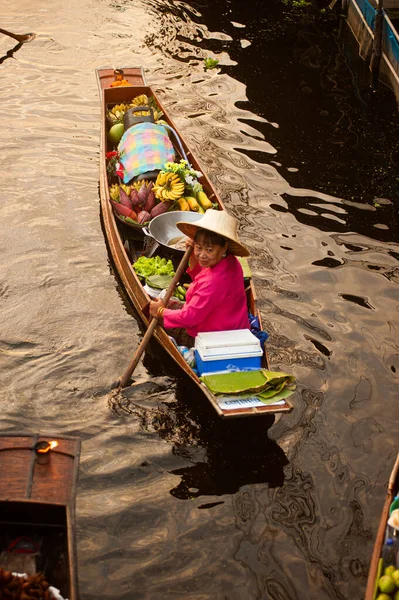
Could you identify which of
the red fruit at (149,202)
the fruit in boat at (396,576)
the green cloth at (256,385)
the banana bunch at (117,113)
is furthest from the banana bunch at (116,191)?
the fruit in boat at (396,576)

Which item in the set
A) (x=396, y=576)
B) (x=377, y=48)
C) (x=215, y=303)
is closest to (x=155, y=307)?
(x=215, y=303)

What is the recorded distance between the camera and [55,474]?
182 inches

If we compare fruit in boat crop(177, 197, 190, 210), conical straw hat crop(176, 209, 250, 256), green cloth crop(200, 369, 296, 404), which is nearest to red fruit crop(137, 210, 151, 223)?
fruit in boat crop(177, 197, 190, 210)

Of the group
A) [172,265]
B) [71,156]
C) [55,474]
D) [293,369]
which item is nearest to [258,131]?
[71,156]

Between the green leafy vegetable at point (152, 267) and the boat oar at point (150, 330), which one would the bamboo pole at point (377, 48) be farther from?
the boat oar at point (150, 330)

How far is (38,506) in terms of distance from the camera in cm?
448

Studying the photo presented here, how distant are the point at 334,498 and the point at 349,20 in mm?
13379

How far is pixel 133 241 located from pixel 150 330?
2.22 metres

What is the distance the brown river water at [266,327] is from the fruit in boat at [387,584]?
0.90m

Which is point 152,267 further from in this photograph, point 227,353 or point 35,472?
point 35,472

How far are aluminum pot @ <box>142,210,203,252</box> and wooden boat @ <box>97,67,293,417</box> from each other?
0.37 metres

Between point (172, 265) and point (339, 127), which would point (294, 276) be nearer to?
point (172, 265)

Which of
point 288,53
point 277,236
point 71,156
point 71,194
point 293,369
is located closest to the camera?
point 293,369

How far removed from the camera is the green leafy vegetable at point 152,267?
7.71m
